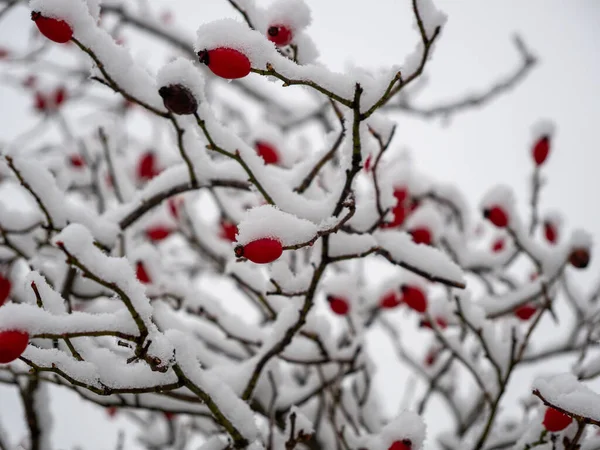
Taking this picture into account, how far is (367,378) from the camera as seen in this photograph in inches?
83.6

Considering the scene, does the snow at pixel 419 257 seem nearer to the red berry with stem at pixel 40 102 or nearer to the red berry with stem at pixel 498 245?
the red berry with stem at pixel 498 245

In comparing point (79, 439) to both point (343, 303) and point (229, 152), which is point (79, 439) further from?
point (229, 152)

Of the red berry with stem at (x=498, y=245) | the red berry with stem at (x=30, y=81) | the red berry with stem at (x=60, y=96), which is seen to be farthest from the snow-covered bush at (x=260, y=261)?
the red berry with stem at (x=30, y=81)

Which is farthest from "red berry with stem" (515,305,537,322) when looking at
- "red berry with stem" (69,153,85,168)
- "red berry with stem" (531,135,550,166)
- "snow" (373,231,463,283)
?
"red berry with stem" (69,153,85,168)

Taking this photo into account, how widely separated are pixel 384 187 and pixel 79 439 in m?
5.67

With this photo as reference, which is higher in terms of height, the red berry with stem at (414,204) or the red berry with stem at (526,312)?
the red berry with stem at (414,204)

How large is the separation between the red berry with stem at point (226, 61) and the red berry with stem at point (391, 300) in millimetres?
1718

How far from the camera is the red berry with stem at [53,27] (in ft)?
3.59

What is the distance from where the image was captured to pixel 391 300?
2.45m

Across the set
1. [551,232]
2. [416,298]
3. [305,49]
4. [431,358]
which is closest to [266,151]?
[305,49]

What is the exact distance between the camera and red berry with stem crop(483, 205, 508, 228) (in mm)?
2133

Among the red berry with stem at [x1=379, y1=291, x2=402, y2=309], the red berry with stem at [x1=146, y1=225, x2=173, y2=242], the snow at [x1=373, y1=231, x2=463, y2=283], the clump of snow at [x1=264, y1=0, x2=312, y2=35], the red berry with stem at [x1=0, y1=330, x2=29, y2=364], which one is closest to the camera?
the red berry with stem at [x1=0, y1=330, x2=29, y2=364]

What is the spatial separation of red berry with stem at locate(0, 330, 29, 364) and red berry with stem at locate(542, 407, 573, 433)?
1207 mm

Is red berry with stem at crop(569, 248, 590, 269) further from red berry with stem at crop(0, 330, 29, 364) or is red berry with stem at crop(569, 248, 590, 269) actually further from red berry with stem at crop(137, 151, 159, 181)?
red berry with stem at crop(137, 151, 159, 181)
